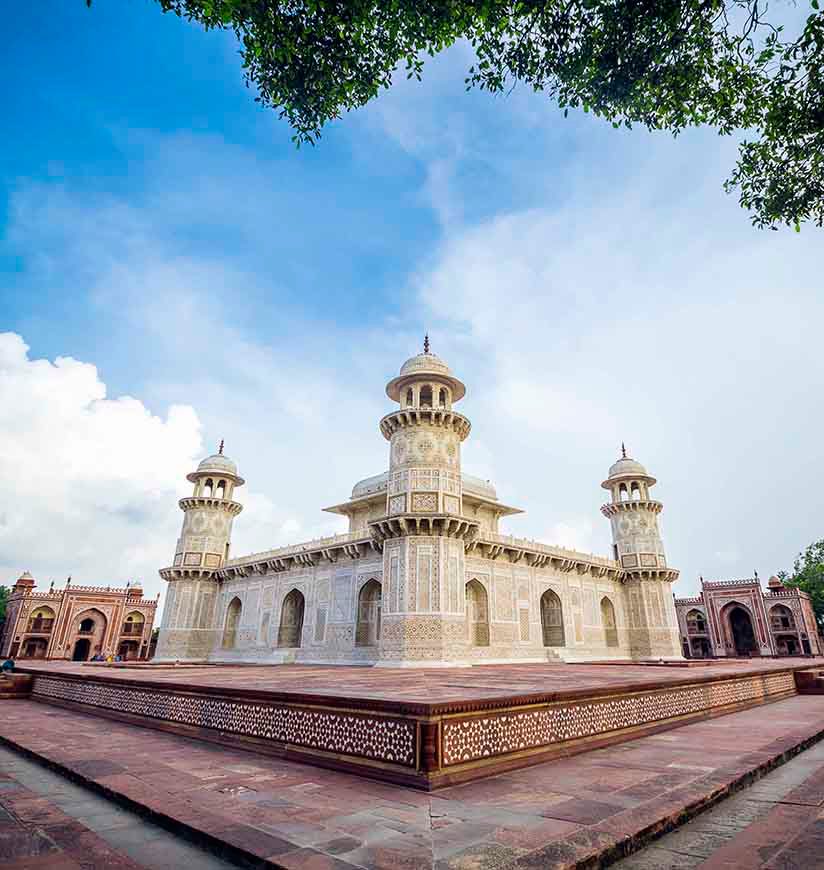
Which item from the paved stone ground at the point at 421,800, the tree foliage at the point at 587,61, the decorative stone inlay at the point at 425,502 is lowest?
the paved stone ground at the point at 421,800

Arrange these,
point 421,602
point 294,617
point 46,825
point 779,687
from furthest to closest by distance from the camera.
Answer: point 294,617 → point 421,602 → point 779,687 → point 46,825

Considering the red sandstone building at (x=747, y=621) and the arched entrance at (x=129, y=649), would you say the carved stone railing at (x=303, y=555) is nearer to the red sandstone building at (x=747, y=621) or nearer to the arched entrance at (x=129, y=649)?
the arched entrance at (x=129, y=649)

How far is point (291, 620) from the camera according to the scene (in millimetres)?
22453

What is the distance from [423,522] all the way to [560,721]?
38.4ft

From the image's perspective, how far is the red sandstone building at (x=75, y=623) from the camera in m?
36.5

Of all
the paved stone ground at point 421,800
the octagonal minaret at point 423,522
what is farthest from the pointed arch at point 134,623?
the paved stone ground at point 421,800

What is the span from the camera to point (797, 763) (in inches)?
170

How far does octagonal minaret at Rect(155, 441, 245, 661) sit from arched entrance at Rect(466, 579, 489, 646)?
12526 mm

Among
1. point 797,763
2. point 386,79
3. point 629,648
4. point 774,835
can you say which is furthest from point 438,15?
point 629,648

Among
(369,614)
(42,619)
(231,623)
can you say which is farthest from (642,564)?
(42,619)

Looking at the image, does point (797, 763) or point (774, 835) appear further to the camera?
point (797, 763)

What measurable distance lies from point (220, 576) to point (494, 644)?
1359cm

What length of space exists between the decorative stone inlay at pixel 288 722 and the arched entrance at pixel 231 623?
1824 centimetres

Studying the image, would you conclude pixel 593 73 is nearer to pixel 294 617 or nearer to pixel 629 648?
pixel 294 617
